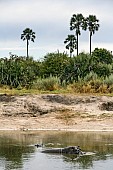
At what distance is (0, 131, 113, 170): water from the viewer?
754 inches

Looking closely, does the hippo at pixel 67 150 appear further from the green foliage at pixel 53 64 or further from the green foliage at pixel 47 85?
the green foliage at pixel 53 64

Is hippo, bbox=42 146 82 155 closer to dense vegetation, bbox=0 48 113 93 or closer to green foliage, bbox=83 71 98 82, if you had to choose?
dense vegetation, bbox=0 48 113 93

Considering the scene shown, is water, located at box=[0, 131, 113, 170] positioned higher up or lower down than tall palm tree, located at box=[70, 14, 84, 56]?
lower down

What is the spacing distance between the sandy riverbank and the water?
213 centimetres

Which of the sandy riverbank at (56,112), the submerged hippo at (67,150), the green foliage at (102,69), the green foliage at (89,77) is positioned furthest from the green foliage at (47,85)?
the submerged hippo at (67,150)

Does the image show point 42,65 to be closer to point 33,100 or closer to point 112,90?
point 112,90

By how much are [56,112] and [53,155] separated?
44.3 feet

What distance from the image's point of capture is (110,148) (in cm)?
2405

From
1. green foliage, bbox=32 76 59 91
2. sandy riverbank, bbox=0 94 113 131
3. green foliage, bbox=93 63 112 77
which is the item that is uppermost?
green foliage, bbox=93 63 112 77

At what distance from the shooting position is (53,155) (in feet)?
71.7

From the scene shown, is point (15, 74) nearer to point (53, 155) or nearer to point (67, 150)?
point (67, 150)

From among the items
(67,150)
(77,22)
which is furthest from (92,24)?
(67,150)

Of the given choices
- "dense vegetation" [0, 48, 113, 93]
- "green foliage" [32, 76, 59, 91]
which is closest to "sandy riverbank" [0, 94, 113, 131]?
"dense vegetation" [0, 48, 113, 93]

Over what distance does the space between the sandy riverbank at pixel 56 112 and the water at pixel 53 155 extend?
2.13 m
